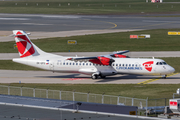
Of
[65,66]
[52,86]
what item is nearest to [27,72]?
[65,66]

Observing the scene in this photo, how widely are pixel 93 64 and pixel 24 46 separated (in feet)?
38.9

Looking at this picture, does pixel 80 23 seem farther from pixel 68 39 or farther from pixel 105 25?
pixel 68 39

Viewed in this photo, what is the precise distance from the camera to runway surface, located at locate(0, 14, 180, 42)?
110m

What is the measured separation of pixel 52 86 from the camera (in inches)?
2106

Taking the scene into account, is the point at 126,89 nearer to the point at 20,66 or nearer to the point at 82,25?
the point at 20,66

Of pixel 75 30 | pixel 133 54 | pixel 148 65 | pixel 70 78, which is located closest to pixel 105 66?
pixel 70 78

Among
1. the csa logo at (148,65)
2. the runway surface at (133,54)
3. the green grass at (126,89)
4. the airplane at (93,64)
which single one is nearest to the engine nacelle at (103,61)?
the airplane at (93,64)

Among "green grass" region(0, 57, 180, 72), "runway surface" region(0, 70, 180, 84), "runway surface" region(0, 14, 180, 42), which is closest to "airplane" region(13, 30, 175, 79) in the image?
"runway surface" region(0, 70, 180, 84)

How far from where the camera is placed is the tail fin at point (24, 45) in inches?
2375

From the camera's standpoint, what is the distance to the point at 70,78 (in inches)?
2413

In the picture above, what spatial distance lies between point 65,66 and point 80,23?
72582 millimetres

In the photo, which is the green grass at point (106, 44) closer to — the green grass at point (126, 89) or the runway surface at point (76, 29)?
the runway surface at point (76, 29)

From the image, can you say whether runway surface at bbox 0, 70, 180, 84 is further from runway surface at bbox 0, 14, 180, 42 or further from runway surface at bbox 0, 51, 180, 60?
runway surface at bbox 0, 14, 180, 42

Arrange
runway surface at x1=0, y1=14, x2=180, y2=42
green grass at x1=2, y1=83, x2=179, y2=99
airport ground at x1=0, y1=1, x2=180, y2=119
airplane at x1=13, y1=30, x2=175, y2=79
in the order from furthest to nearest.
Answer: runway surface at x1=0, y1=14, x2=180, y2=42 < airport ground at x1=0, y1=1, x2=180, y2=119 < airplane at x1=13, y1=30, x2=175, y2=79 < green grass at x1=2, y1=83, x2=179, y2=99
